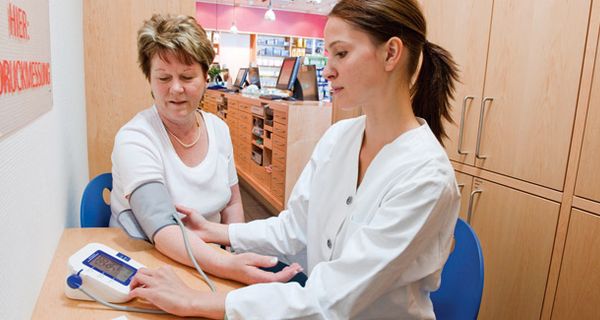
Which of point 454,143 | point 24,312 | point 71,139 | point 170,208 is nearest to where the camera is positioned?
point 24,312

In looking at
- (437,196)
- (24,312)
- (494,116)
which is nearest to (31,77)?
(24,312)

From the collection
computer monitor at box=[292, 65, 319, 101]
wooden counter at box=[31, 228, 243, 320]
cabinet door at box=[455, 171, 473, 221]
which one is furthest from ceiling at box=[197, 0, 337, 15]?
wooden counter at box=[31, 228, 243, 320]

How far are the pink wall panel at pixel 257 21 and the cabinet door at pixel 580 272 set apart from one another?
10132 millimetres

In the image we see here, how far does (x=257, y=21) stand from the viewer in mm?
11023

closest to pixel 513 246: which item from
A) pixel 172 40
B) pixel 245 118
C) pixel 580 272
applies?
pixel 580 272

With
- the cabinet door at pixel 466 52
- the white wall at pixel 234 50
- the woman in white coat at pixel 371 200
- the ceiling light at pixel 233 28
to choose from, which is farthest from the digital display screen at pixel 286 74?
the white wall at pixel 234 50

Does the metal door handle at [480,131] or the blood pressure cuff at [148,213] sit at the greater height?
the metal door handle at [480,131]

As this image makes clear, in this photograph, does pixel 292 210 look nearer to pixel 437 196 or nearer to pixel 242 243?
pixel 242 243

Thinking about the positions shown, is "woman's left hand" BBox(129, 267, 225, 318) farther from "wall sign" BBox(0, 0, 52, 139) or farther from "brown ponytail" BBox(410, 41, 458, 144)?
"brown ponytail" BBox(410, 41, 458, 144)

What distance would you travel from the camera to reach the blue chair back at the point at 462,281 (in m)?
1.11

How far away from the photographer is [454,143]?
2.05m

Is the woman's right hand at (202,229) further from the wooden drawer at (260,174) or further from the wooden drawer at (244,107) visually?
the wooden drawer at (244,107)

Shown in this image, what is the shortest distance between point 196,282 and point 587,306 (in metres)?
1.37

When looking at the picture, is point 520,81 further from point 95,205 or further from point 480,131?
point 95,205
